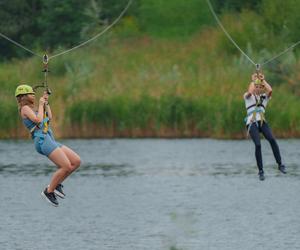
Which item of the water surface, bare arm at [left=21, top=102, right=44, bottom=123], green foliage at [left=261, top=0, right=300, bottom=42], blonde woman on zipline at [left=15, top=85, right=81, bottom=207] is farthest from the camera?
green foliage at [left=261, top=0, right=300, bottom=42]

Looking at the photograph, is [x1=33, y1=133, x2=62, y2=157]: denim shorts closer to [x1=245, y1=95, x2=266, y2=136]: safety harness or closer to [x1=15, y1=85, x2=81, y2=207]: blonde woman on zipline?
[x1=15, y1=85, x2=81, y2=207]: blonde woman on zipline

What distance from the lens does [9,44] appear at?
3187 inches

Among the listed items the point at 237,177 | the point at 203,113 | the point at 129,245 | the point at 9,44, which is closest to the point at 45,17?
the point at 9,44

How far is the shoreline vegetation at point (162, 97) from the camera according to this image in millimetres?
55781

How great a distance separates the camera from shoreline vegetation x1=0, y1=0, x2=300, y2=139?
2196 inches

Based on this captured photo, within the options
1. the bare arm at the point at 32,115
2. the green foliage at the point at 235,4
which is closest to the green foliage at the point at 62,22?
the green foliage at the point at 235,4

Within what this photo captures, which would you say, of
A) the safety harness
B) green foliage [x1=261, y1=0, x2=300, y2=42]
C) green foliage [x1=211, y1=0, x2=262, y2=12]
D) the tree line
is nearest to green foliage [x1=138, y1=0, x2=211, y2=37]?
the tree line

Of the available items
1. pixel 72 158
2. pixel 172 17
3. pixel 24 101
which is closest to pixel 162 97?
pixel 172 17

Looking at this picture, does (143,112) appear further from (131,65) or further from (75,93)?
(131,65)

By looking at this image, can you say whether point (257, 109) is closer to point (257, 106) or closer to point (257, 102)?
point (257, 106)

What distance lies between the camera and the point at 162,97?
58.0 metres

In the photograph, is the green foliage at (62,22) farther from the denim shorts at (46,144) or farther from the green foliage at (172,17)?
the denim shorts at (46,144)

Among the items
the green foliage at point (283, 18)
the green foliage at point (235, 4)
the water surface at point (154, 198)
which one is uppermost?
the green foliage at point (235, 4)

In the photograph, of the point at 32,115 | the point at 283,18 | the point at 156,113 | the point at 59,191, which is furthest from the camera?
the point at 283,18
